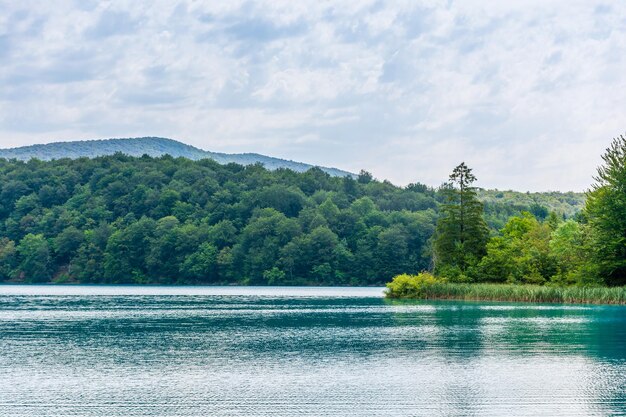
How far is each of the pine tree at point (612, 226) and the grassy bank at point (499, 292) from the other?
13.4 ft

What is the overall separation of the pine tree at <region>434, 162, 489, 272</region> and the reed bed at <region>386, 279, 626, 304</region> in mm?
5321

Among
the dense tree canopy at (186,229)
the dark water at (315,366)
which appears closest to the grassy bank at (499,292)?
the dark water at (315,366)

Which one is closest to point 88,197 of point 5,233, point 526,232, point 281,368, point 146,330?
point 5,233

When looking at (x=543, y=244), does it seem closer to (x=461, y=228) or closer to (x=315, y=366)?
(x=461, y=228)

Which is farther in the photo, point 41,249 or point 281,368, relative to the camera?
point 41,249

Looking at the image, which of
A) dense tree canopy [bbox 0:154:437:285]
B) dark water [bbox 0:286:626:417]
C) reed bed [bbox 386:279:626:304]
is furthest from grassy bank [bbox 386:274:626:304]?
dense tree canopy [bbox 0:154:437:285]

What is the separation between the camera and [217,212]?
163375 mm

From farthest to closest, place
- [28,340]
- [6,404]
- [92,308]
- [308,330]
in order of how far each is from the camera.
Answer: [92,308], [308,330], [28,340], [6,404]

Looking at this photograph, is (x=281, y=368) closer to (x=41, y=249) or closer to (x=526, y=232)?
(x=526, y=232)

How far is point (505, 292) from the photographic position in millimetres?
80000

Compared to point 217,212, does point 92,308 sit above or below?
below

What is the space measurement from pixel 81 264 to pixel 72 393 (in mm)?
130595

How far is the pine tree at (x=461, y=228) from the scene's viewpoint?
93.4m

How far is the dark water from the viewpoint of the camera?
1038 inches
